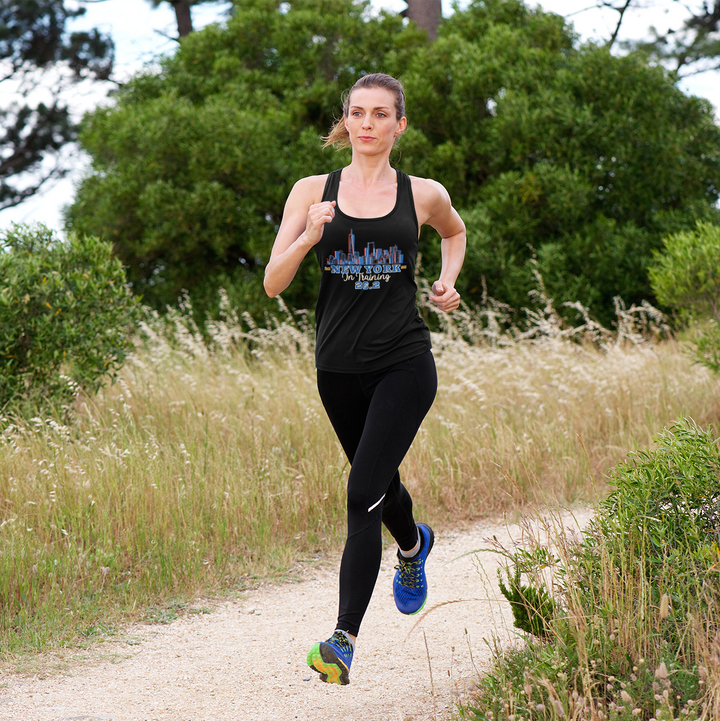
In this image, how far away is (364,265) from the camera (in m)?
3.07

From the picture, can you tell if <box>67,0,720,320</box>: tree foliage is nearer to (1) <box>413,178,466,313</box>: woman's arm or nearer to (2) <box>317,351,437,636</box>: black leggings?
(1) <box>413,178,466,313</box>: woman's arm

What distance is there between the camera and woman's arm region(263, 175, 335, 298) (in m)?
2.94

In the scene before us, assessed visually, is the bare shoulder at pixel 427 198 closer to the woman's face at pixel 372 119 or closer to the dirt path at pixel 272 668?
the woman's face at pixel 372 119

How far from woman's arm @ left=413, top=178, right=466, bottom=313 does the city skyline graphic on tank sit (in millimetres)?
212

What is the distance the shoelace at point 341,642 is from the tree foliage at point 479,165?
8.13 meters

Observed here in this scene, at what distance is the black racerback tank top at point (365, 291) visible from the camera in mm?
3074

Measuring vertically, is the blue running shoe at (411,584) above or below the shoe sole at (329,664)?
below

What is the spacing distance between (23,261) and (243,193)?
18.2ft

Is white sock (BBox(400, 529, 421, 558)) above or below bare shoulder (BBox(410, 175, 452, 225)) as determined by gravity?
below

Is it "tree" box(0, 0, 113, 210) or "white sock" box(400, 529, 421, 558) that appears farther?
"tree" box(0, 0, 113, 210)

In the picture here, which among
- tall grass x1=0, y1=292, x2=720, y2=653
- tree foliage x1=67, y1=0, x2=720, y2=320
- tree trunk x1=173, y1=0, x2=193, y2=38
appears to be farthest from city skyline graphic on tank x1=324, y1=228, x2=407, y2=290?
tree trunk x1=173, y1=0, x2=193, y2=38

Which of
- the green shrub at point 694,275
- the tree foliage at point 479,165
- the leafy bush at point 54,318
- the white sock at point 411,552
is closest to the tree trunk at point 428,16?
the tree foliage at point 479,165

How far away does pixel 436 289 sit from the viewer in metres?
3.23

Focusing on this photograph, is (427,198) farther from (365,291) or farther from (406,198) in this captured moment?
(365,291)
